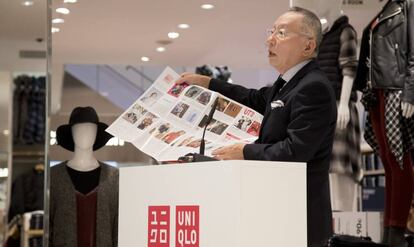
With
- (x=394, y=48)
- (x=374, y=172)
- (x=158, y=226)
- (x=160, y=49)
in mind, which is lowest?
(x=158, y=226)

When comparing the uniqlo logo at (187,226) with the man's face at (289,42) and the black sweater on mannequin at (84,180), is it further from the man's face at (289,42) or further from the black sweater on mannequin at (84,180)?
the black sweater on mannequin at (84,180)

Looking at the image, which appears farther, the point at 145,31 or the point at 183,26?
the point at 145,31

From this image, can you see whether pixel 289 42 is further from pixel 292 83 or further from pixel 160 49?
pixel 160 49

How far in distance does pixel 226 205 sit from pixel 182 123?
0.73m

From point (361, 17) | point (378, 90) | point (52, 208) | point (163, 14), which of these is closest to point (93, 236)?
point (52, 208)

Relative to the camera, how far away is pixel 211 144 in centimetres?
248

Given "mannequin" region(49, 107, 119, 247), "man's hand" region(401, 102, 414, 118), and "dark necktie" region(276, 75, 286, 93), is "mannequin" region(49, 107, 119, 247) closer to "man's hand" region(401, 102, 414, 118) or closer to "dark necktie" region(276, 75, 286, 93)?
"dark necktie" region(276, 75, 286, 93)

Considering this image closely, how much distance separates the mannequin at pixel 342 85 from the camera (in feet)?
13.6

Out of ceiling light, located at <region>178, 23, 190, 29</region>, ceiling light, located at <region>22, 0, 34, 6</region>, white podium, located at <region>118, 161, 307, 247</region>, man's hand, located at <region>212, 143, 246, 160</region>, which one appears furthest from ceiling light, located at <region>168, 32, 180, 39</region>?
white podium, located at <region>118, 161, 307, 247</region>

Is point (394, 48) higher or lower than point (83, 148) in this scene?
higher

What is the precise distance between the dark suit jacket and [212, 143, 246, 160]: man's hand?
2 cm

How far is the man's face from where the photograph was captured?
258 cm

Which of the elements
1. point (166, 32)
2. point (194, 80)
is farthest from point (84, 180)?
point (166, 32)

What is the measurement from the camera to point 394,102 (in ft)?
11.8
